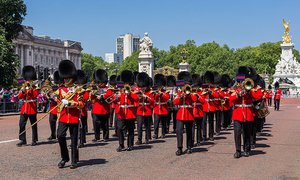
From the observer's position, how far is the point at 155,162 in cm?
947

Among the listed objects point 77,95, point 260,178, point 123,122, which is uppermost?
point 77,95

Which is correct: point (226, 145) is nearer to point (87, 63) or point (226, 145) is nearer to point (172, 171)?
point (172, 171)

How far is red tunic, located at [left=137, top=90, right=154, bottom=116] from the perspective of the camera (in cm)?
1263

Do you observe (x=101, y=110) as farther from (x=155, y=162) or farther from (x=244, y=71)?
(x=244, y=71)

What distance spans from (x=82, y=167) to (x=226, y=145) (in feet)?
15.1

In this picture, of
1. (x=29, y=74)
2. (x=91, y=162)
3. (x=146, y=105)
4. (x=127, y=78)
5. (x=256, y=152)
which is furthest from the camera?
(x=146, y=105)

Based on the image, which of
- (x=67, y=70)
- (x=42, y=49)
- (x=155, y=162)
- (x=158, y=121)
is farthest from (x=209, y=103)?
(x=42, y=49)

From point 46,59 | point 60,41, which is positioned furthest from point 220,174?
point 60,41

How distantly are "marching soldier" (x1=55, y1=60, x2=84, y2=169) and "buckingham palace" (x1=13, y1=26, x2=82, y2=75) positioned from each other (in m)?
78.5

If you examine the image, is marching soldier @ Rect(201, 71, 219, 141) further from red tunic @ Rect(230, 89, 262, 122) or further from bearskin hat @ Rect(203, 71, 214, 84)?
red tunic @ Rect(230, 89, 262, 122)

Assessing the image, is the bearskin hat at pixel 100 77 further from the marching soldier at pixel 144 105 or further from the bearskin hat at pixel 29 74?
the bearskin hat at pixel 29 74

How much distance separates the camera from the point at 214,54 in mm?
94438

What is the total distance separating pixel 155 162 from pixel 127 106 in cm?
210

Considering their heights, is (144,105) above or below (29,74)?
below
